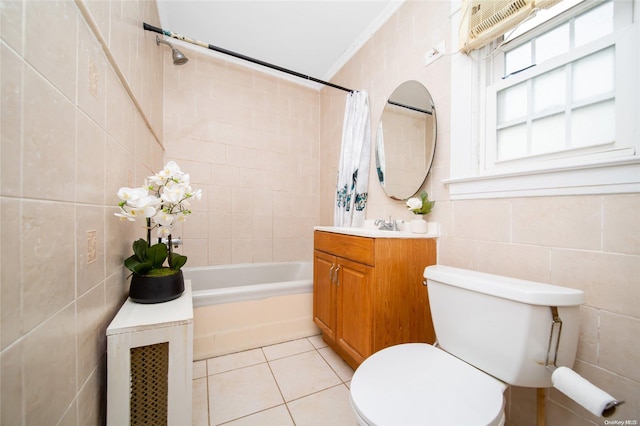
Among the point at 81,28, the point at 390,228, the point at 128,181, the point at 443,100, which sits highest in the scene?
the point at 443,100

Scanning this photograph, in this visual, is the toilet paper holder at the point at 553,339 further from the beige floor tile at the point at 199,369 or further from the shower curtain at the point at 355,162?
the beige floor tile at the point at 199,369

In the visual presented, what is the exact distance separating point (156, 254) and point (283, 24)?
197 centimetres

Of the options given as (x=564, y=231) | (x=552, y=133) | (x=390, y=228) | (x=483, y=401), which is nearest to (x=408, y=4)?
(x=552, y=133)

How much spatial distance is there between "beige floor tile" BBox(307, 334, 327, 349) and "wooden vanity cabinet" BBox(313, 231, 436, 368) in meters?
0.37

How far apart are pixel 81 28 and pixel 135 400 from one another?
119 centimetres

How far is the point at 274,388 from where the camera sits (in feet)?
4.35

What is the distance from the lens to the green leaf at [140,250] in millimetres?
986

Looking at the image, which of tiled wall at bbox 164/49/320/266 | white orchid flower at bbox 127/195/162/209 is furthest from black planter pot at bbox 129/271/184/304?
tiled wall at bbox 164/49/320/266

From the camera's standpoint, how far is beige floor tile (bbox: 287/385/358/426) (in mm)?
1117

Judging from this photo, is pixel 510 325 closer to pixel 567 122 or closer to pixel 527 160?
pixel 527 160

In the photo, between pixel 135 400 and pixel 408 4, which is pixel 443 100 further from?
pixel 135 400

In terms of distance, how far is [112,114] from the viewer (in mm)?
902

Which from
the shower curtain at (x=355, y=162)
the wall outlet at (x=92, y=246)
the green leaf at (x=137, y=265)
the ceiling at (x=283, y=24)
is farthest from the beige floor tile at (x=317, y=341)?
the ceiling at (x=283, y=24)

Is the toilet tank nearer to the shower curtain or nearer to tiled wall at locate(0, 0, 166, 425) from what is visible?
the shower curtain
